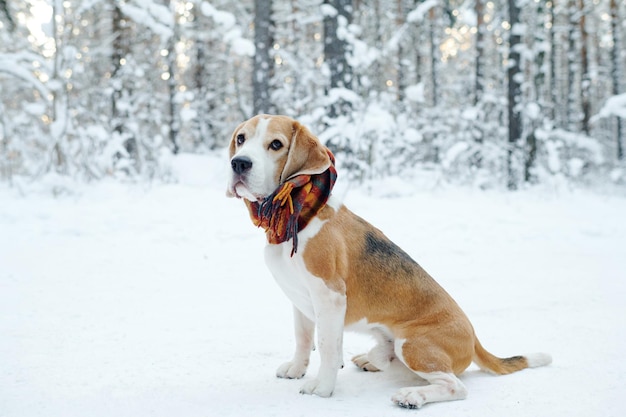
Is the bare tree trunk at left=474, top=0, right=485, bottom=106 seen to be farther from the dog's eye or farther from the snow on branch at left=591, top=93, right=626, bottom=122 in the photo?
the dog's eye

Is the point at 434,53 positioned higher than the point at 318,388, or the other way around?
the point at 434,53

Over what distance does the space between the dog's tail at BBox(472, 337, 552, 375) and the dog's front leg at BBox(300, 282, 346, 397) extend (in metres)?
0.83

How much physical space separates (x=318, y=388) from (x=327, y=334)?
27 cm

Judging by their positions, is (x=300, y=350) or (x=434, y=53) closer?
(x=300, y=350)

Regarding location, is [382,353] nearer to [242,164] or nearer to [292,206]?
[292,206]

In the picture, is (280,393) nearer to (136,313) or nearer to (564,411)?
(564,411)

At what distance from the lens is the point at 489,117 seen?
59.5 feet

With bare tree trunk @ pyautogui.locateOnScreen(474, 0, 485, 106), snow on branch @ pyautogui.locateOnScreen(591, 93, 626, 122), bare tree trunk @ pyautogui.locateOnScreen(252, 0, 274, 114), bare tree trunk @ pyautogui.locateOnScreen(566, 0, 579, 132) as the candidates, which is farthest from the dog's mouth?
bare tree trunk @ pyautogui.locateOnScreen(566, 0, 579, 132)

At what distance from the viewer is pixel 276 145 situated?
8.94 ft

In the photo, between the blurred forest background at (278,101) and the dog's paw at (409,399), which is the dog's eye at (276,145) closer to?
the dog's paw at (409,399)

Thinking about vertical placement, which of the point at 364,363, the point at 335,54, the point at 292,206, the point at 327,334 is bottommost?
the point at 364,363

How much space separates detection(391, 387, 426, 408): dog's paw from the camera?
91.9 inches

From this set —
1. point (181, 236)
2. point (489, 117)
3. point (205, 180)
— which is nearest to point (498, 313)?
point (181, 236)

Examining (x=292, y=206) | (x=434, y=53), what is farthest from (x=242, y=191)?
(x=434, y=53)
